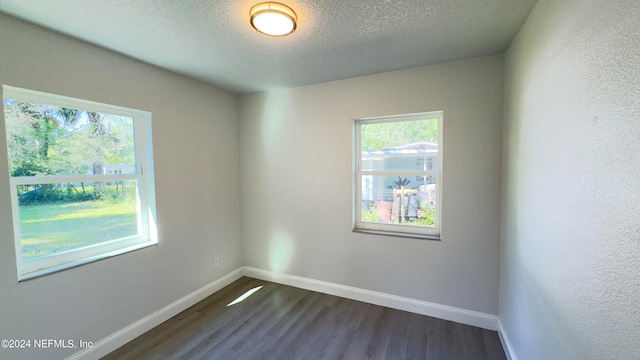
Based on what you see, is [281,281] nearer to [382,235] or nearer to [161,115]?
[382,235]

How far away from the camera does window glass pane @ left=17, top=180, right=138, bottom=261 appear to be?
68.8 inches

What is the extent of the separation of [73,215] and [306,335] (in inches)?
85.1

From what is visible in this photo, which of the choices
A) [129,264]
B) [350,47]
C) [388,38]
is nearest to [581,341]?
[388,38]

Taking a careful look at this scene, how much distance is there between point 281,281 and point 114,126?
2.46 metres

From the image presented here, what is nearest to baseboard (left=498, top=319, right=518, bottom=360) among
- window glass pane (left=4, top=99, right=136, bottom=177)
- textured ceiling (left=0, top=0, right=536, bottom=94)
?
textured ceiling (left=0, top=0, right=536, bottom=94)

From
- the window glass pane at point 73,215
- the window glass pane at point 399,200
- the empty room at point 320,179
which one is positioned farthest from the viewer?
the window glass pane at point 399,200

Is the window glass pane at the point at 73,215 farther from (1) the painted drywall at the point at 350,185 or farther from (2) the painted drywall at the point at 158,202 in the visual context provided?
(1) the painted drywall at the point at 350,185

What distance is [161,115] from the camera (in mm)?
2451

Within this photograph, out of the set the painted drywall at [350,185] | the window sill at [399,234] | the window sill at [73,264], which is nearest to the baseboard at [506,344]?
the painted drywall at [350,185]

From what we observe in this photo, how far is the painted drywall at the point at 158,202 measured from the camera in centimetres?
161

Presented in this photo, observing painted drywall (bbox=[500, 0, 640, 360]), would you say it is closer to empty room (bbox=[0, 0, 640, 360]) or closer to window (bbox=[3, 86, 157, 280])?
empty room (bbox=[0, 0, 640, 360])

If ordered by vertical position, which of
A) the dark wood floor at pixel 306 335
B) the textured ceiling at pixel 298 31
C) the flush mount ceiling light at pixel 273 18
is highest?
the textured ceiling at pixel 298 31

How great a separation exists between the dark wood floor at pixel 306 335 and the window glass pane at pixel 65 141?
1536 mm

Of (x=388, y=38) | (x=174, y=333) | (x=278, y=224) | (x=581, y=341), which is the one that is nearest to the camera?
(x=581, y=341)
